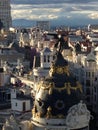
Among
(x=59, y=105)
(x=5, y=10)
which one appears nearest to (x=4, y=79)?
(x=59, y=105)

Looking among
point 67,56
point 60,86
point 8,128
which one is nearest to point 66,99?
point 60,86

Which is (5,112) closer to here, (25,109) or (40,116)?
(25,109)

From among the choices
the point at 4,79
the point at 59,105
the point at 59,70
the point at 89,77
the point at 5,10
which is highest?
the point at 59,70

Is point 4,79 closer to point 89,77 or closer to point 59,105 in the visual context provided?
point 89,77

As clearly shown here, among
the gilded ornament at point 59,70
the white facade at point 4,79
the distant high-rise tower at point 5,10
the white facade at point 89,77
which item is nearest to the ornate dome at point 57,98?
the gilded ornament at point 59,70

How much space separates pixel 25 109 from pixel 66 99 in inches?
604

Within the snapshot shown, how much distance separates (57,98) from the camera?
3067 cm

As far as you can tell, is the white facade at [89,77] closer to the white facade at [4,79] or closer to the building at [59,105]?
the white facade at [4,79]

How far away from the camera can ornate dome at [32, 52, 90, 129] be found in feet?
100

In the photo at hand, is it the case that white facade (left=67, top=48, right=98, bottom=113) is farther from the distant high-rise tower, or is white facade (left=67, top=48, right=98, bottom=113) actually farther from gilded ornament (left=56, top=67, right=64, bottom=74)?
the distant high-rise tower

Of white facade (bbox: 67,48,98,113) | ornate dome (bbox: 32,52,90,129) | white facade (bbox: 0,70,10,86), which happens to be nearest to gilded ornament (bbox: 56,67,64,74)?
ornate dome (bbox: 32,52,90,129)

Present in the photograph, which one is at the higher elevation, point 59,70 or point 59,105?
point 59,70

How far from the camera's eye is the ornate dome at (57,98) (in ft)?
100

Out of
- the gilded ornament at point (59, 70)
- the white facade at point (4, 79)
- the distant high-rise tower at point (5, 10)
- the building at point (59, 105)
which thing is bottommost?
the distant high-rise tower at point (5, 10)
